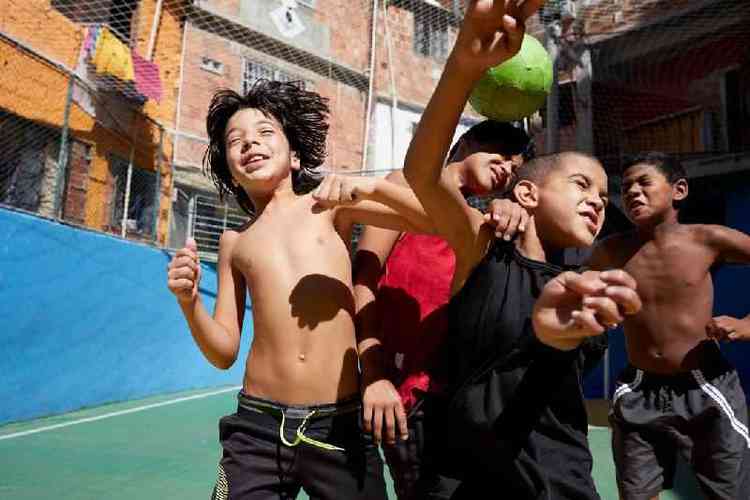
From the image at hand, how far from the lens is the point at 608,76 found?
9.88m

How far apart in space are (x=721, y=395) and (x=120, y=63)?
10.2m

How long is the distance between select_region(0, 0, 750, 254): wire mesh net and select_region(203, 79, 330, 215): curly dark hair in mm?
3690

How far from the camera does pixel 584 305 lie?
1073 mm

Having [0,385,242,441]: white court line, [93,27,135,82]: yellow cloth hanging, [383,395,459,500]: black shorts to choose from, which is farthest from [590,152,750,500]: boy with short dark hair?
[93,27,135,82]: yellow cloth hanging

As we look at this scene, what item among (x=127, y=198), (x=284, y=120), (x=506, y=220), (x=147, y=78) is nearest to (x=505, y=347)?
(x=506, y=220)

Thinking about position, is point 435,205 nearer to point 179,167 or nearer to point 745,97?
point 745,97

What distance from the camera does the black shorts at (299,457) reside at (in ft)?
5.52

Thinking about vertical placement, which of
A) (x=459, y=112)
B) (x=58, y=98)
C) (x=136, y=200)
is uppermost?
(x=58, y=98)

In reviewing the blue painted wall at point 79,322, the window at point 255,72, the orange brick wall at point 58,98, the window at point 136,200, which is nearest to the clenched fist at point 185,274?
the blue painted wall at point 79,322

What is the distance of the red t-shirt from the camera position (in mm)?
1757

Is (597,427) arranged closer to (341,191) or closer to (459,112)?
(341,191)

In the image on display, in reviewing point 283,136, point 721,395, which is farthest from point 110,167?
point 721,395

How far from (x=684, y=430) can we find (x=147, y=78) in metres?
10.8

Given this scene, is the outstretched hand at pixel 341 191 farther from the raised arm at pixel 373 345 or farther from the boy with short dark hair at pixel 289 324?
the raised arm at pixel 373 345
